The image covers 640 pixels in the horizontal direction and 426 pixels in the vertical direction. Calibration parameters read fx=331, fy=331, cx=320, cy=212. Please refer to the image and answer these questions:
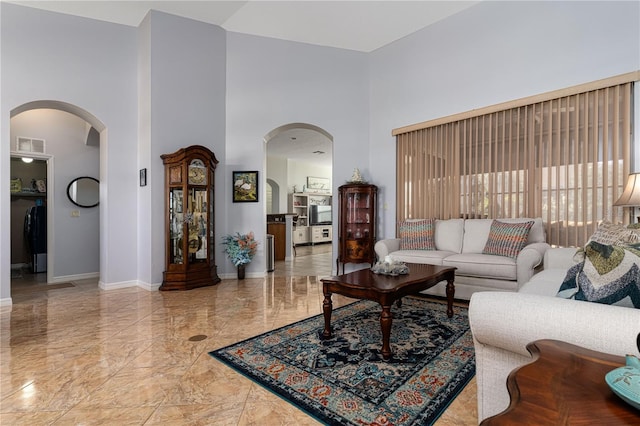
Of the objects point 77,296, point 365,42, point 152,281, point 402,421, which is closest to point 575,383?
point 402,421

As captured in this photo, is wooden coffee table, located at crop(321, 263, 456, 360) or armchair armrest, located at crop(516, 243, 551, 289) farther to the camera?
armchair armrest, located at crop(516, 243, 551, 289)

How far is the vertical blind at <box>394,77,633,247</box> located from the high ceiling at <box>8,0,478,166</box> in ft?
5.08

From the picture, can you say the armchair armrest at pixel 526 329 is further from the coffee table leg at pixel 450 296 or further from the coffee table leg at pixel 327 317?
the coffee table leg at pixel 450 296

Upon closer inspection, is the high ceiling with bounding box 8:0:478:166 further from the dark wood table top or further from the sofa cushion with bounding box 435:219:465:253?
the dark wood table top

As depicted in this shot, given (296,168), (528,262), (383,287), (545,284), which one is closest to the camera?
(545,284)

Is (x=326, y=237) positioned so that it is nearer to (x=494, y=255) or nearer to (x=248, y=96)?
(x=248, y=96)

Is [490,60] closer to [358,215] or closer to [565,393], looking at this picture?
[358,215]

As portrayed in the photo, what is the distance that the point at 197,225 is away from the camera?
474cm

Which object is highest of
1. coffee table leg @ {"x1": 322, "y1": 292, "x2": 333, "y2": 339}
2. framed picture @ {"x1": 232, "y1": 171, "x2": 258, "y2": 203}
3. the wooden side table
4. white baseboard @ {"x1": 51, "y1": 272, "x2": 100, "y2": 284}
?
framed picture @ {"x1": 232, "y1": 171, "x2": 258, "y2": 203}

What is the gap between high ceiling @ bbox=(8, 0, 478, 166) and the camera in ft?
14.6

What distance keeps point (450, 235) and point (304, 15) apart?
12.2 feet

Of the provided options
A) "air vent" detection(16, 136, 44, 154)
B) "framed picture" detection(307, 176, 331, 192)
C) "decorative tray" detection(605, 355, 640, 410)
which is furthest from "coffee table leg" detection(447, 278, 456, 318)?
"framed picture" detection(307, 176, 331, 192)

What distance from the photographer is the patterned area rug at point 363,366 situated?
68.0 inches

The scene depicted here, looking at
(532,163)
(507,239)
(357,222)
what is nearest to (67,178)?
(357,222)
